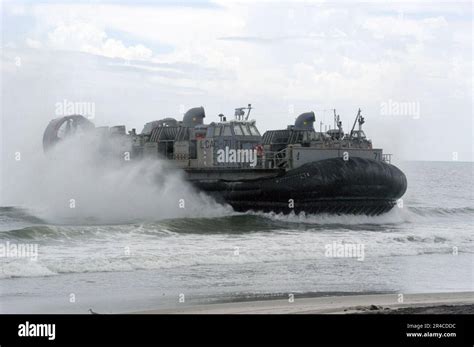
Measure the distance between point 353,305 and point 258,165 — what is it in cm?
1299

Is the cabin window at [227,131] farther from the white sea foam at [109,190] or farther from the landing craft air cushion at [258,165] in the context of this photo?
the white sea foam at [109,190]

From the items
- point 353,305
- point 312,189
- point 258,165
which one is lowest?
point 353,305

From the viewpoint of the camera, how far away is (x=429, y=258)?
16078 millimetres

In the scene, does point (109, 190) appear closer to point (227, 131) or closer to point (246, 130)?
point (227, 131)

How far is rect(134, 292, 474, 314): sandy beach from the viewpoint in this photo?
912 centimetres

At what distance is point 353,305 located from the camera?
9797mm

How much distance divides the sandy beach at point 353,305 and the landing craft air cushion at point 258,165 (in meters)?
10.7

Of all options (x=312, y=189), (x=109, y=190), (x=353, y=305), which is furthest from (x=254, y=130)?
(x=353, y=305)

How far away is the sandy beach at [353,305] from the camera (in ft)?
29.9

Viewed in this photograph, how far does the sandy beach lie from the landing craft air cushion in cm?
1067

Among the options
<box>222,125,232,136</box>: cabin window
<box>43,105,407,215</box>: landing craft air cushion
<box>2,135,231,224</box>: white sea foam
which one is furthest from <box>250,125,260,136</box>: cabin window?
<box>2,135,231,224</box>: white sea foam

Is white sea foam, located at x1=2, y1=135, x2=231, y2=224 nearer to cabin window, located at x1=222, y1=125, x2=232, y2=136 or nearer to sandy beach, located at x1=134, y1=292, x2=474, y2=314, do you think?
cabin window, located at x1=222, y1=125, x2=232, y2=136
